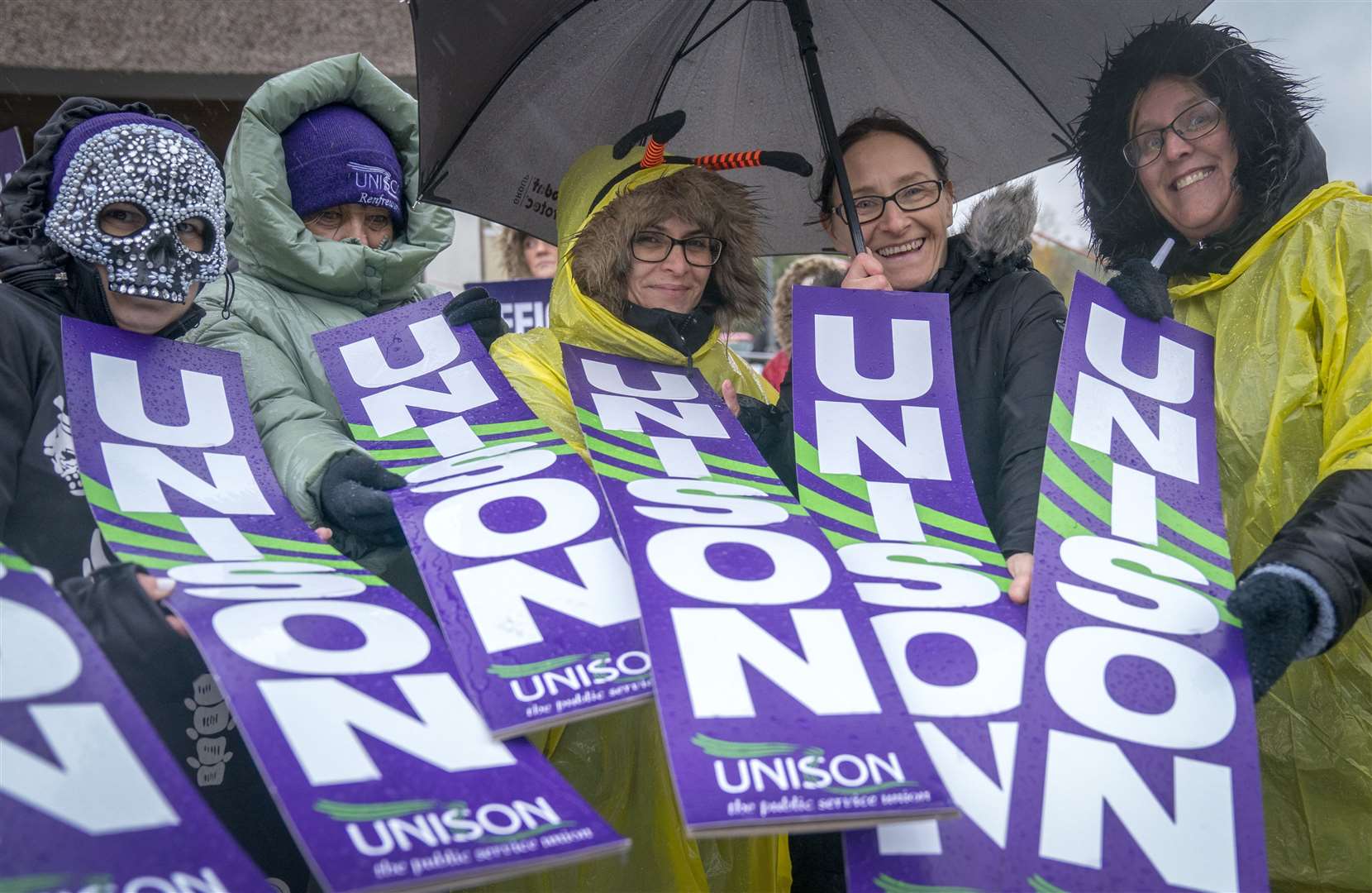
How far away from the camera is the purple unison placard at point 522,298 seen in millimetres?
4086

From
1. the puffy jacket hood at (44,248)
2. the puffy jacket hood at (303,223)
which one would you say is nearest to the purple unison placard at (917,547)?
the puffy jacket hood at (303,223)

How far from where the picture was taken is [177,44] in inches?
217

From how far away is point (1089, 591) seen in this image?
1.66 meters

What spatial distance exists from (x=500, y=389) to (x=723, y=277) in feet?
2.18

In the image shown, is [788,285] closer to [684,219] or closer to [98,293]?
[684,219]

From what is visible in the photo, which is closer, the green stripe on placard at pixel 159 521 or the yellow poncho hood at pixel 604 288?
the green stripe on placard at pixel 159 521

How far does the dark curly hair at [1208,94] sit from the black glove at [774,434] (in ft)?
2.52

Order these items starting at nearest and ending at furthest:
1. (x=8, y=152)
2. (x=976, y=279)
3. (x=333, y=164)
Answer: (x=976, y=279)
(x=333, y=164)
(x=8, y=152)

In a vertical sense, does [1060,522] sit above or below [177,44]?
below

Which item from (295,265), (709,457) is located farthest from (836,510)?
(295,265)

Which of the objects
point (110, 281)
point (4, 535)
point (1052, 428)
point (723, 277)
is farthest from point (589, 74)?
point (4, 535)

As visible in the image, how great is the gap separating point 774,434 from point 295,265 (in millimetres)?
1100

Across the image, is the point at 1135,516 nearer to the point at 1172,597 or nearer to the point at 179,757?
the point at 1172,597

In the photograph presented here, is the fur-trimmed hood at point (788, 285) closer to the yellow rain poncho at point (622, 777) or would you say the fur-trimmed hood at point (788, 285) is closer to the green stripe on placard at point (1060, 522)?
the yellow rain poncho at point (622, 777)
